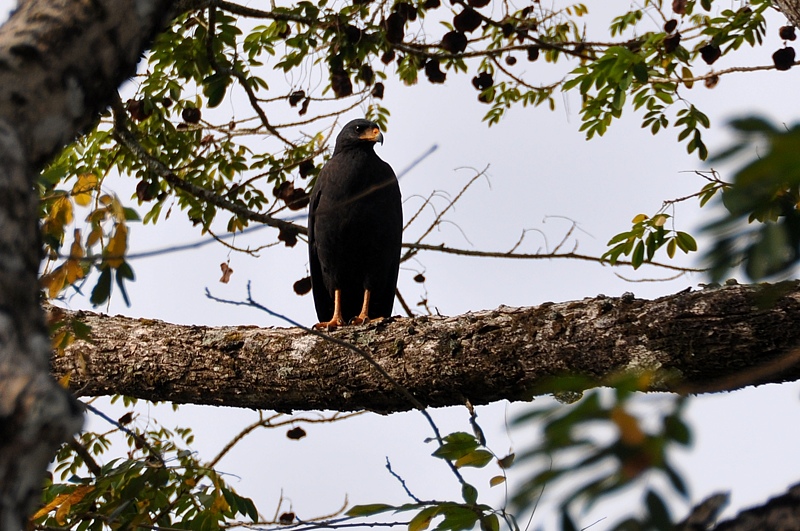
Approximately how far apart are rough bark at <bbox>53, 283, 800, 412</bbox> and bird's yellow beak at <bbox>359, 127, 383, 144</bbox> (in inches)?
90.4

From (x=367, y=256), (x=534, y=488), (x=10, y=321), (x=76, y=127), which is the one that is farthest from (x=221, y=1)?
(x=534, y=488)

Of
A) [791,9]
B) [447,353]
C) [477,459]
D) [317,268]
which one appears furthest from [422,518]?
[317,268]

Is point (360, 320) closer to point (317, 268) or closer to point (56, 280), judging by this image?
point (317, 268)

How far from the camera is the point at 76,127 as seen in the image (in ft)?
4.84

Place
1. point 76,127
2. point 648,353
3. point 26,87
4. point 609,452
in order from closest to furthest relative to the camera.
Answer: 1. point 609,452
2. point 26,87
3. point 76,127
4. point 648,353

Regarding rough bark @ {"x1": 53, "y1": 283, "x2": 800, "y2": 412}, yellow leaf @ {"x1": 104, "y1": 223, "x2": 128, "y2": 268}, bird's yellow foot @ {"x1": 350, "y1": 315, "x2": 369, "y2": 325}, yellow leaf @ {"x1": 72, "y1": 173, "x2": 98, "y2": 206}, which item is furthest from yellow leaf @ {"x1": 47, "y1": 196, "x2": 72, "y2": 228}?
bird's yellow foot @ {"x1": 350, "y1": 315, "x2": 369, "y2": 325}

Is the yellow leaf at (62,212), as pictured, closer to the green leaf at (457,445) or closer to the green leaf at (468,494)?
the green leaf at (457,445)

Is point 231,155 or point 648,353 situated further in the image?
point 231,155

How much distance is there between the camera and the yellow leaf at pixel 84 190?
240 centimetres

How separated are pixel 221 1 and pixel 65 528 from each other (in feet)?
7.97

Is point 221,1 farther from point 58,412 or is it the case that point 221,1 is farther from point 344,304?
point 58,412

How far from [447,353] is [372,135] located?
284 centimetres

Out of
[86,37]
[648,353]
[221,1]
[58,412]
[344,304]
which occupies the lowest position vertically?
[58,412]

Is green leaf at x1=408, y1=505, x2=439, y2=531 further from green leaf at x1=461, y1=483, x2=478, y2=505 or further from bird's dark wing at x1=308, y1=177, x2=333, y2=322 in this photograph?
bird's dark wing at x1=308, y1=177, x2=333, y2=322
